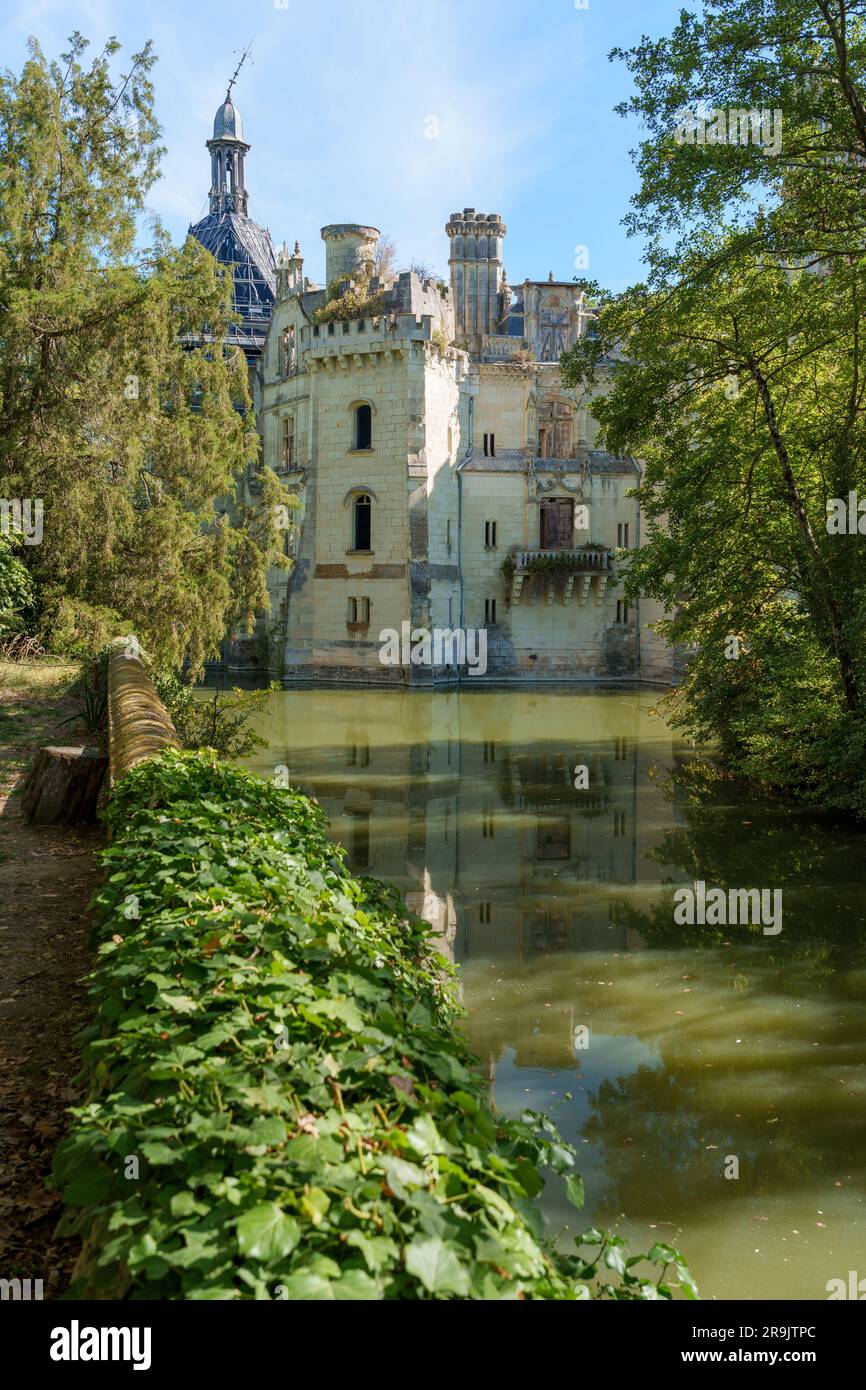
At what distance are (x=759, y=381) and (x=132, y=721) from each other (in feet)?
33.8

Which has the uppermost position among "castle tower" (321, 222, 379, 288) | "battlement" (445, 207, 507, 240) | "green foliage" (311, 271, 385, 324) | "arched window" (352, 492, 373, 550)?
"battlement" (445, 207, 507, 240)

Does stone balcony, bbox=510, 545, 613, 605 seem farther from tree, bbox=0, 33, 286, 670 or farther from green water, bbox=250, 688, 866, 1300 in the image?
green water, bbox=250, 688, 866, 1300

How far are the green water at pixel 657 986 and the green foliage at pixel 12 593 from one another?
431cm

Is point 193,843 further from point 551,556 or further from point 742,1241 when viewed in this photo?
point 551,556

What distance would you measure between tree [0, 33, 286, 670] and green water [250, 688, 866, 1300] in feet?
13.4

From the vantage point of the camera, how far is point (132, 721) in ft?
28.9

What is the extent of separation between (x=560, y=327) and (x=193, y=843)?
3791 cm

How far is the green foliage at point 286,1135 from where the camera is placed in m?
2.12

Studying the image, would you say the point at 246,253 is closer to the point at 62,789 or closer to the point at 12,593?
the point at 12,593

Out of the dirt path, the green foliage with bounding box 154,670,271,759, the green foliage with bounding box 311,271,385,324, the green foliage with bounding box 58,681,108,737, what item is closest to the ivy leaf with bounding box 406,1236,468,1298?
the dirt path

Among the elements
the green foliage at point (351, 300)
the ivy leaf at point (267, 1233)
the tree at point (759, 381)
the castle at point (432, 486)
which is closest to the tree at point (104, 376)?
the tree at point (759, 381)

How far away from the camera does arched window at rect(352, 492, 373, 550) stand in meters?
35.1

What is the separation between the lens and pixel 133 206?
65.4 ft

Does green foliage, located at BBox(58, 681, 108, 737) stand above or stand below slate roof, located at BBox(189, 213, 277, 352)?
below
